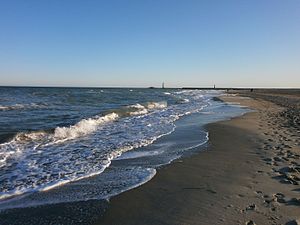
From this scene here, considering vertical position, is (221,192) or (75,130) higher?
(221,192)

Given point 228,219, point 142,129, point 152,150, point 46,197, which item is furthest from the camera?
point 142,129

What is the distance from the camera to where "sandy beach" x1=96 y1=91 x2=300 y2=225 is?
203 inches

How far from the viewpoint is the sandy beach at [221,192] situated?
203 inches

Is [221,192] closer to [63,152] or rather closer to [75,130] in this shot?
[63,152]

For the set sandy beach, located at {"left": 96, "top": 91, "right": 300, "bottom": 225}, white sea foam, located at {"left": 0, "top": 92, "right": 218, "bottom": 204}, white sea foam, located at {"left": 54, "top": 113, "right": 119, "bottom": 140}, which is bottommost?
white sea foam, located at {"left": 54, "top": 113, "right": 119, "bottom": 140}

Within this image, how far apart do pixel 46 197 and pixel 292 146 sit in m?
7.61

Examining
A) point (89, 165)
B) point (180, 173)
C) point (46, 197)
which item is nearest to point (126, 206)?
point (46, 197)

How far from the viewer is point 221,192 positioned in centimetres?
632

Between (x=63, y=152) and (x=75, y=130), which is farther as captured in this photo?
(x=75, y=130)

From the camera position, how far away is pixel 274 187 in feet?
21.4

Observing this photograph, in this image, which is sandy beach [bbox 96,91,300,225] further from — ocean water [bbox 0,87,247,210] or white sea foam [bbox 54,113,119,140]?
white sea foam [bbox 54,113,119,140]

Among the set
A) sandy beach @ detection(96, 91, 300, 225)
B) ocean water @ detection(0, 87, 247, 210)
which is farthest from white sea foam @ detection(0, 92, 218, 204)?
sandy beach @ detection(96, 91, 300, 225)

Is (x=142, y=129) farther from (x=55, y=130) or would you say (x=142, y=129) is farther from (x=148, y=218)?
(x=148, y=218)

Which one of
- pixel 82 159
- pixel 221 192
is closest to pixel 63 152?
pixel 82 159
